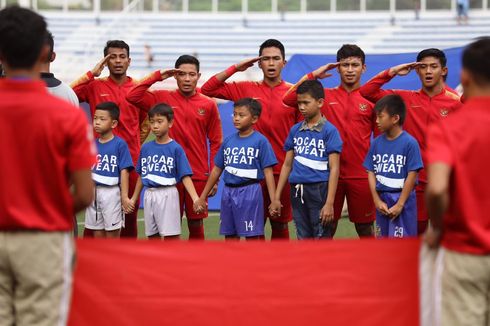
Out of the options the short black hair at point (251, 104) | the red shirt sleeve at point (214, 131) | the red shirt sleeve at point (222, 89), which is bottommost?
the red shirt sleeve at point (214, 131)

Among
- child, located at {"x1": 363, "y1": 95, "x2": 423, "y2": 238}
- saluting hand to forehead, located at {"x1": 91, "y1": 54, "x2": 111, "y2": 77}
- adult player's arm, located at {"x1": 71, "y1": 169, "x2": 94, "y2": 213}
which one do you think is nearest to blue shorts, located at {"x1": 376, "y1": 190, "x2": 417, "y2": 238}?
child, located at {"x1": 363, "y1": 95, "x2": 423, "y2": 238}

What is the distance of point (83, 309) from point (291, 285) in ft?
3.67

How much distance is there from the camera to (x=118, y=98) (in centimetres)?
981

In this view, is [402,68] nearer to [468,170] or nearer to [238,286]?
[238,286]

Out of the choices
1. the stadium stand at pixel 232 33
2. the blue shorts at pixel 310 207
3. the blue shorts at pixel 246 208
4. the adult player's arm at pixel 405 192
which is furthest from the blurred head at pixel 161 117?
the stadium stand at pixel 232 33

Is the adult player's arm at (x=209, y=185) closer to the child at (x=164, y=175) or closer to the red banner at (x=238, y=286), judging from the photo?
the child at (x=164, y=175)

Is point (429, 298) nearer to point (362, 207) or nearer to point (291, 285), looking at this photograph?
point (291, 285)

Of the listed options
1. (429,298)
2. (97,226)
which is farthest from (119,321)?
(97,226)

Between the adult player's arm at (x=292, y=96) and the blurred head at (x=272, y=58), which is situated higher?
the blurred head at (x=272, y=58)

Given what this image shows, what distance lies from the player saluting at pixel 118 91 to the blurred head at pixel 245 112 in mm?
Answer: 1418

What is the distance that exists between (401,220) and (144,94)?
279 cm

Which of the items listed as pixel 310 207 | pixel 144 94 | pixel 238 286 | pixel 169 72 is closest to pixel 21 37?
pixel 238 286

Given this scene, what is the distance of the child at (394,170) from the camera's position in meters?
8.27

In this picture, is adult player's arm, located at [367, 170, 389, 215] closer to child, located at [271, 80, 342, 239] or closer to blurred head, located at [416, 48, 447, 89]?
child, located at [271, 80, 342, 239]
